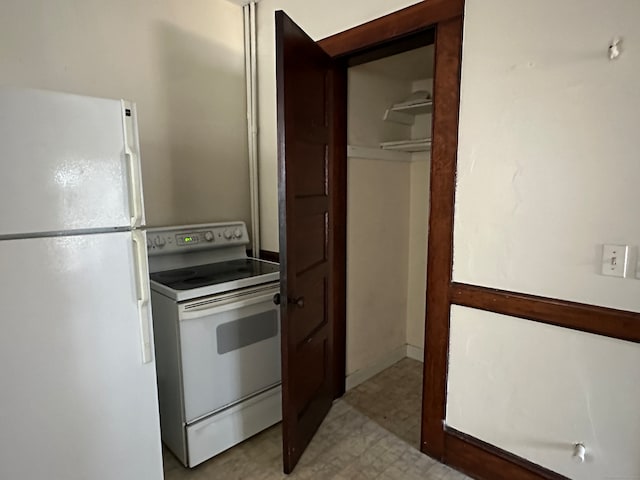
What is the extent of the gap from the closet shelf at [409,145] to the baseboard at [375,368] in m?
1.58

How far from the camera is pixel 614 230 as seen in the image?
1414mm

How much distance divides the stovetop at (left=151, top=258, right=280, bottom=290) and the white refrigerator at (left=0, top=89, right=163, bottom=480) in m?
0.46

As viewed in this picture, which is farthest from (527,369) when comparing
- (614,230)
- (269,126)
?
(269,126)

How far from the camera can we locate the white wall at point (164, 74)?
192 centimetres

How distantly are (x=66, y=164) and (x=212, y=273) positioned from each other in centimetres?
105

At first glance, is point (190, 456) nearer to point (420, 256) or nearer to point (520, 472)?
point (520, 472)

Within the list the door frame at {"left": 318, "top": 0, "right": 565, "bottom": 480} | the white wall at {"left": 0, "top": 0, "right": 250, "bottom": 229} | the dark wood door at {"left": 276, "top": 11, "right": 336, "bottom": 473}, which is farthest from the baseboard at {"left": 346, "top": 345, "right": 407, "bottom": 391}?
the white wall at {"left": 0, "top": 0, "right": 250, "bottom": 229}

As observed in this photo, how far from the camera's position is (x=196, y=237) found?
7.84 feet

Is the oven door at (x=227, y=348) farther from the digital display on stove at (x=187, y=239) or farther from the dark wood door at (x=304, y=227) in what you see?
the digital display on stove at (x=187, y=239)

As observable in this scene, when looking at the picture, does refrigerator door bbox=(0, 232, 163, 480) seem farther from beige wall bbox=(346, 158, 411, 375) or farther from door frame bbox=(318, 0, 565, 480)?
beige wall bbox=(346, 158, 411, 375)

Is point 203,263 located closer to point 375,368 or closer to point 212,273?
point 212,273

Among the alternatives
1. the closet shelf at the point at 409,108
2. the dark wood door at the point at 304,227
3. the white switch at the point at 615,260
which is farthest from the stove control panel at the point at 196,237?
the white switch at the point at 615,260

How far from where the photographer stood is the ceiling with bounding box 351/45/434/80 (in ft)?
8.39

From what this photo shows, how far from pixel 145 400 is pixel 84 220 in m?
0.75
